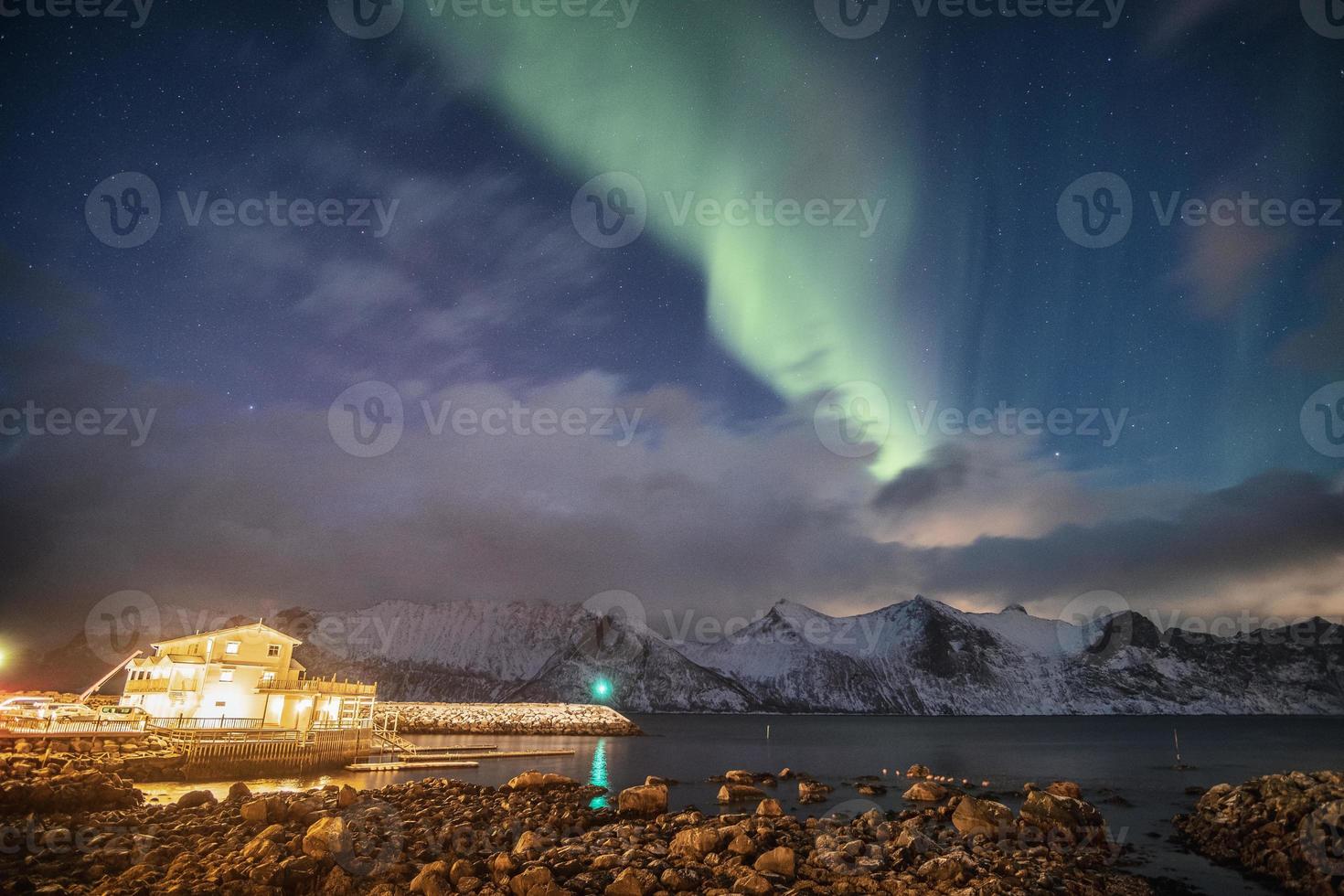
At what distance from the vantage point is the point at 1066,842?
33812mm

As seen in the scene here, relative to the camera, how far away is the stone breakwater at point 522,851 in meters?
22.7

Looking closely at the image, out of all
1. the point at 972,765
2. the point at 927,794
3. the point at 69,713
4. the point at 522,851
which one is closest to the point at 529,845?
the point at 522,851

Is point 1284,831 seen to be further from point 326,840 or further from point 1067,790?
point 326,840

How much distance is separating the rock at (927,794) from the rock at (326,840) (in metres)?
37.4

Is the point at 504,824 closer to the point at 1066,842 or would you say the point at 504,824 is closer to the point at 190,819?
the point at 190,819

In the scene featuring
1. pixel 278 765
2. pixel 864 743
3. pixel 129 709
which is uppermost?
pixel 129 709

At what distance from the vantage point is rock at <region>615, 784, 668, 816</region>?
41.9 m

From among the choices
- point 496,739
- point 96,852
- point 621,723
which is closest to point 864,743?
point 621,723

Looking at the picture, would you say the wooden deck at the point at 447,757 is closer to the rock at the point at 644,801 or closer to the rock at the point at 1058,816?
the rock at the point at 644,801

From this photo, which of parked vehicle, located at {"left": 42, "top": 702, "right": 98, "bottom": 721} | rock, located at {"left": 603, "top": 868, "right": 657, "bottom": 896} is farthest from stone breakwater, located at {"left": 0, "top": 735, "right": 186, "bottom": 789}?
rock, located at {"left": 603, "top": 868, "right": 657, "bottom": 896}

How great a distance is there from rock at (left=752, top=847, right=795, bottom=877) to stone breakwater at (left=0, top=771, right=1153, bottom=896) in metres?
0.05

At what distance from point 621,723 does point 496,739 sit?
1818 inches

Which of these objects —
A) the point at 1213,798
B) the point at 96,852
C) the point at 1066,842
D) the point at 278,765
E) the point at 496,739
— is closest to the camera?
the point at 96,852

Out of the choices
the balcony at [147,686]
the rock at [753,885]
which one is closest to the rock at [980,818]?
the rock at [753,885]
